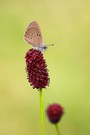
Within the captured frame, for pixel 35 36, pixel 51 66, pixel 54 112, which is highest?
pixel 51 66

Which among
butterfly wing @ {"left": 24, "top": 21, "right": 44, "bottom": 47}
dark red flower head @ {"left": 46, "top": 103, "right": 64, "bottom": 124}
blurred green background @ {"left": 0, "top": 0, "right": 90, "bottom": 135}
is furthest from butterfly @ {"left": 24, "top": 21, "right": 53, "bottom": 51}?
blurred green background @ {"left": 0, "top": 0, "right": 90, "bottom": 135}

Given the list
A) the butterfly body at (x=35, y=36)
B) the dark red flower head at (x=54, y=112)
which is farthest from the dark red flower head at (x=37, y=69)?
the dark red flower head at (x=54, y=112)

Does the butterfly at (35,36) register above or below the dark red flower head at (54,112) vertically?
above

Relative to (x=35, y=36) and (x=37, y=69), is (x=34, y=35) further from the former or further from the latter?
(x=37, y=69)

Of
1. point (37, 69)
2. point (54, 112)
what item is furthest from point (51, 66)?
point (37, 69)

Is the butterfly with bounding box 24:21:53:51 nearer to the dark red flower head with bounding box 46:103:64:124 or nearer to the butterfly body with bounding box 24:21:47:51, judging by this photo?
the butterfly body with bounding box 24:21:47:51

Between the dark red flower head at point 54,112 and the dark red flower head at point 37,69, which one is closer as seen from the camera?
the dark red flower head at point 37,69

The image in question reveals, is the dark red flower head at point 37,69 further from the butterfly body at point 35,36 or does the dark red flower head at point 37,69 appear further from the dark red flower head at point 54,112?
the dark red flower head at point 54,112
